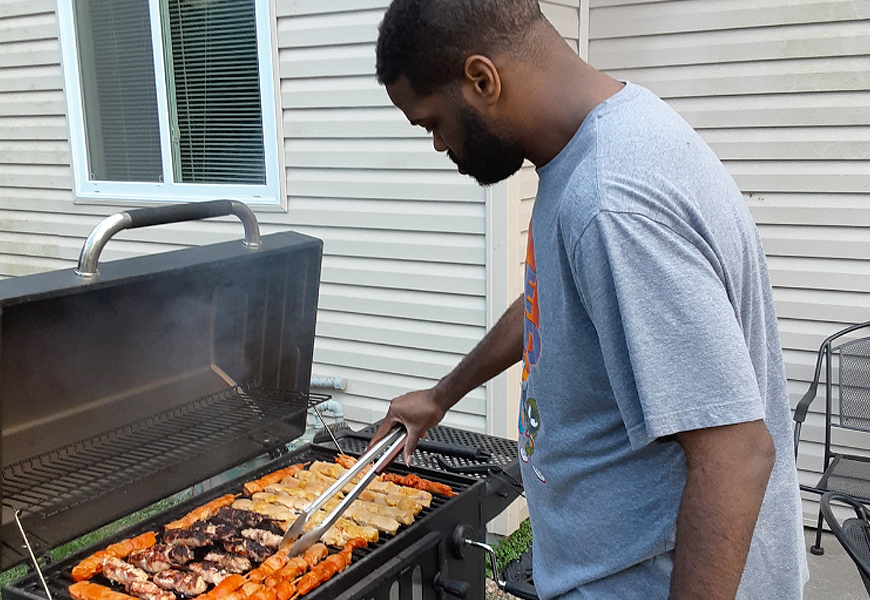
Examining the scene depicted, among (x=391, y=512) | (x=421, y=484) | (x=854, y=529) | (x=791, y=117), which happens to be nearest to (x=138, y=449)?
(x=391, y=512)

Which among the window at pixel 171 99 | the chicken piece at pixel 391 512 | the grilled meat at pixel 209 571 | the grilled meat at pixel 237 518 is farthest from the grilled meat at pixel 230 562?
the window at pixel 171 99

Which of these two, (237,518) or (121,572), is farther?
(237,518)

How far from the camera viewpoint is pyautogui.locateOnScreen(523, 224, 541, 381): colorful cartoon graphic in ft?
4.56

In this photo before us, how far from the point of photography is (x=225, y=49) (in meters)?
4.55

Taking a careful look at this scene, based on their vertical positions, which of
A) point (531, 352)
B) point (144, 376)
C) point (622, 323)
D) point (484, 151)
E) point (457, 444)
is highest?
point (484, 151)

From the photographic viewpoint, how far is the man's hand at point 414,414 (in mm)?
2152

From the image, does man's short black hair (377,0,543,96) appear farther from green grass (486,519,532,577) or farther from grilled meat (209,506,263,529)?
green grass (486,519,532,577)

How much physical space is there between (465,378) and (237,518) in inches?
28.8

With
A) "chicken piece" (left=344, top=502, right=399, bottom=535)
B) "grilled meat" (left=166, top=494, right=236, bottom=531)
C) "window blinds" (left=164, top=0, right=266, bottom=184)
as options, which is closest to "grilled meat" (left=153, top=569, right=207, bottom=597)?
"grilled meat" (left=166, top=494, right=236, bottom=531)

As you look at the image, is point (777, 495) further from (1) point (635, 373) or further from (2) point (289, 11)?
(2) point (289, 11)

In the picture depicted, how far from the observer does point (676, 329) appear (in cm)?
108

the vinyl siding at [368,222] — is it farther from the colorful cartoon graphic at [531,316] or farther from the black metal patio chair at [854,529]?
the colorful cartoon graphic at [531,316]

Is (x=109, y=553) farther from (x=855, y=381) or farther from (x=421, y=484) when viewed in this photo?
(x=855, y=381)

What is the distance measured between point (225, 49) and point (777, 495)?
412 centimetres
